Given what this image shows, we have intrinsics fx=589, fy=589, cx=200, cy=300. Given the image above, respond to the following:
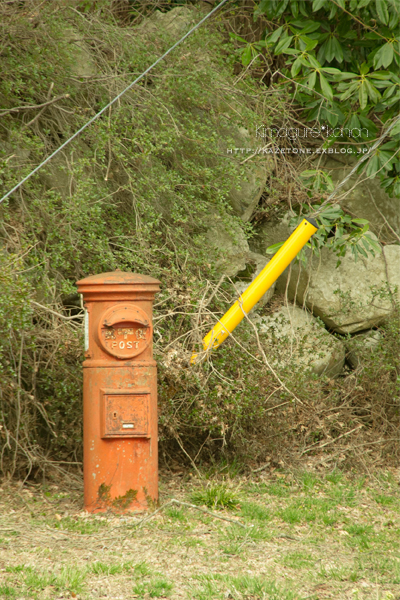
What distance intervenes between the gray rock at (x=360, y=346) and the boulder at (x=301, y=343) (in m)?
0.13

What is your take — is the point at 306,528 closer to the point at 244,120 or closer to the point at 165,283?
the point at 165,283

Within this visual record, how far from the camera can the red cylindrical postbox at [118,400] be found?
4.01 meters

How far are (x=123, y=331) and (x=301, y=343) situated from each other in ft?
7.06

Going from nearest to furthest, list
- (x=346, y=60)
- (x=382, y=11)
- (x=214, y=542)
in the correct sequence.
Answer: (x=214, y=542), (x=382, y=11), (x=346, y=60)

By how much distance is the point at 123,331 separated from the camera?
13.4 ft

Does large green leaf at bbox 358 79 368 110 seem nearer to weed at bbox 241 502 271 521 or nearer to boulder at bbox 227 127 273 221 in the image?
boulder at bbox 227 127 273 221

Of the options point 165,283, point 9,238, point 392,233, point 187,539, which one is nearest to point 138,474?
point 187,539

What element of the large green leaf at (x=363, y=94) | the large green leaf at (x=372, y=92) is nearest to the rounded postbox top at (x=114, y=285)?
the large green leaf at (x=363, y=94)

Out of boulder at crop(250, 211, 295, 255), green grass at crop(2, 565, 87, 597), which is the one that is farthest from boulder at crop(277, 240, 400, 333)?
green grass at crop(2, 565, 87, 597)

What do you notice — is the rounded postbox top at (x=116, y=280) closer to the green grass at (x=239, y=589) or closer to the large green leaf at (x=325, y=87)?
the green grass at (x=239, y=589)

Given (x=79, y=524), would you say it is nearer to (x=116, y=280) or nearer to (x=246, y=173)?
(x=116, y=280)

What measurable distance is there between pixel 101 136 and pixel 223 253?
159 centimetres

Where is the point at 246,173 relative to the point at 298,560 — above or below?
above

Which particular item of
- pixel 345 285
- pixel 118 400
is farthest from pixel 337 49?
pixel 118 400
